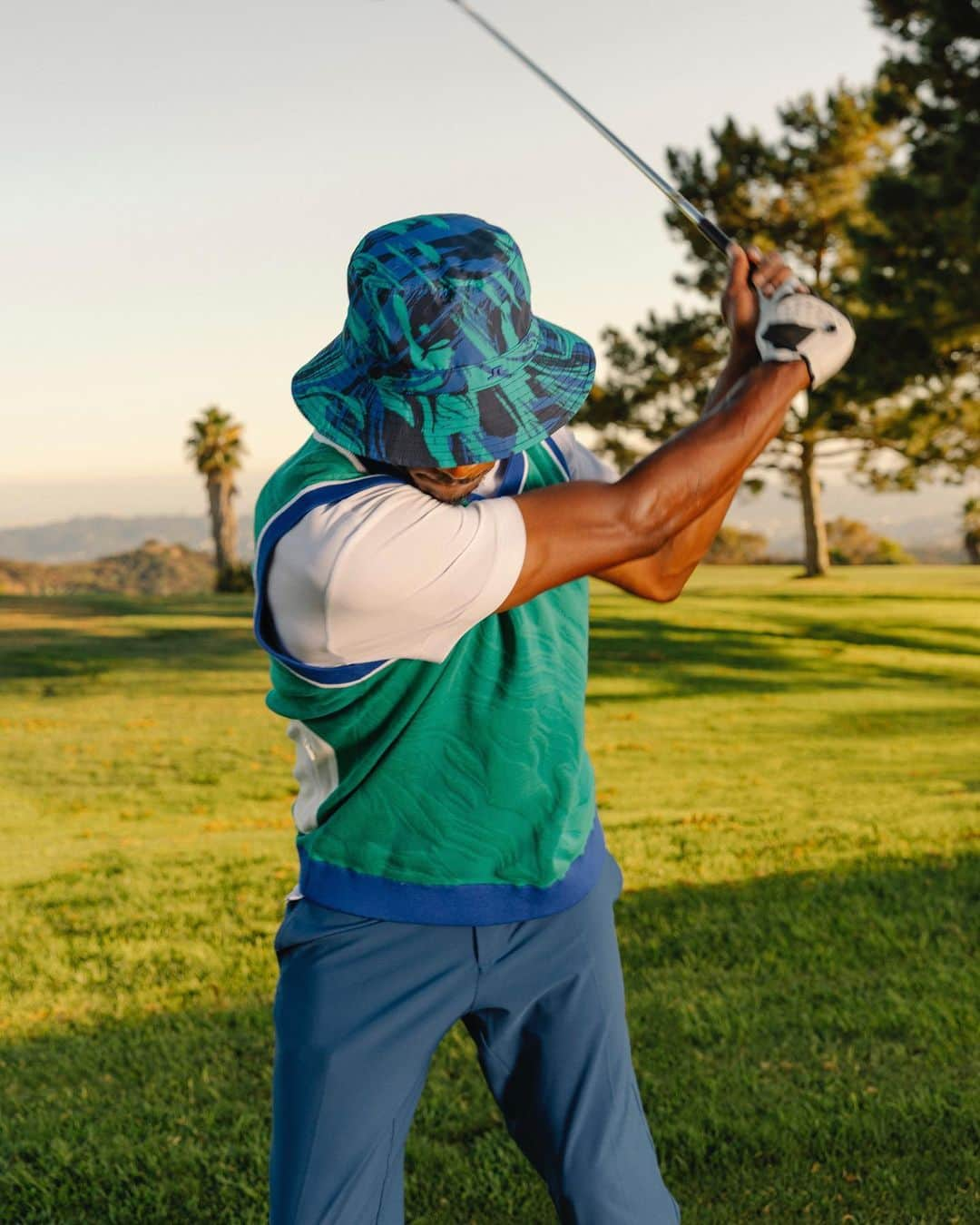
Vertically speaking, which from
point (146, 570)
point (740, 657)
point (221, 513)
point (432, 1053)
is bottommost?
point (146, 570)

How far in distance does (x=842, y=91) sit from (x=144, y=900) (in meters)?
31.3

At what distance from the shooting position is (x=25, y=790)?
1338 cm

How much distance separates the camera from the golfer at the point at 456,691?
1992 millimetres

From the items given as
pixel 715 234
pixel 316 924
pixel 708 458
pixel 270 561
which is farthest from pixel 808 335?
pixel 316 924

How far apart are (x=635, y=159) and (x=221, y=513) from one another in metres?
45.0

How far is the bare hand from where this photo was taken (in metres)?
2.49

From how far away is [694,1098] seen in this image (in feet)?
15.0

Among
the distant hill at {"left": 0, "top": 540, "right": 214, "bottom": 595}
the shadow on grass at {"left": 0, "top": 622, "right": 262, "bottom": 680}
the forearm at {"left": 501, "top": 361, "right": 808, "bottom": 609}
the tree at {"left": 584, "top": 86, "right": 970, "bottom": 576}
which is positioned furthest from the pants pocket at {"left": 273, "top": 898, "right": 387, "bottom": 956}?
the distant hill at {"left": 0, "top": 540, "right": 214, "bottom": 595}

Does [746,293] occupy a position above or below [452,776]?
above

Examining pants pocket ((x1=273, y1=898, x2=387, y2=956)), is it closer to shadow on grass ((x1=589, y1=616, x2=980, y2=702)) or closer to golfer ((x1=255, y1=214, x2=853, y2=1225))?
golfer ((x1=255, y1=214, x2=853, y2=1225))

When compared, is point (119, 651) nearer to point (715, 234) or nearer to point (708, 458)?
point (715, 234)

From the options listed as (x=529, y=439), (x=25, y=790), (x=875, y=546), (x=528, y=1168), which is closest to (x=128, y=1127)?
(x=528, y=1168)

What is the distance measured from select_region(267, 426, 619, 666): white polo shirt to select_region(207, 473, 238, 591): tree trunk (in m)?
43.1

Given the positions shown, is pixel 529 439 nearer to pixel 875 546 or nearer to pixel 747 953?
pixel 747 953
